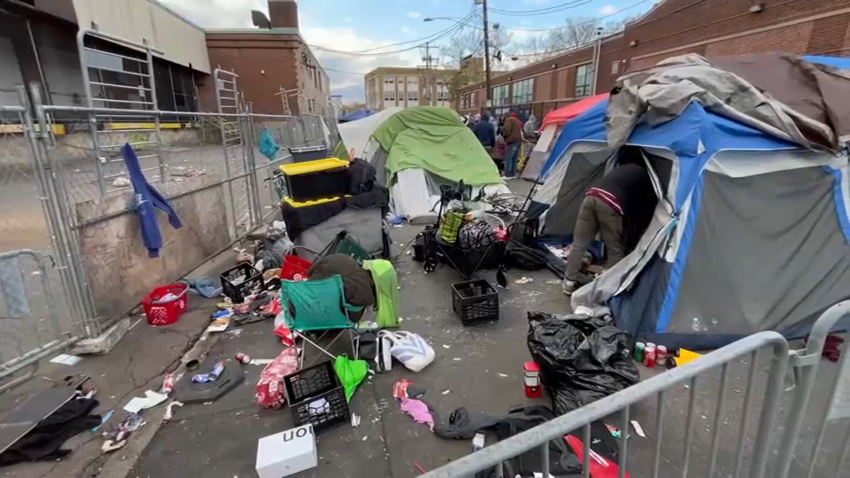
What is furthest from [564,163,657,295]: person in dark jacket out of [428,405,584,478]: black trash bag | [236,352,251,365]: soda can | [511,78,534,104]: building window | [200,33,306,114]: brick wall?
[511,78,534,104]: building window

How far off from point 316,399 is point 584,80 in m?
29.3

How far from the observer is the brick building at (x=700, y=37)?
12094 mm

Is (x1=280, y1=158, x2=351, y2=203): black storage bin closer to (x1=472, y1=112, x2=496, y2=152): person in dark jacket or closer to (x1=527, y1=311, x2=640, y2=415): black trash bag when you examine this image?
(x1=527, y1=311, x2=640, y2=415): black trash bag

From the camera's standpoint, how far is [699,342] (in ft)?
10.9

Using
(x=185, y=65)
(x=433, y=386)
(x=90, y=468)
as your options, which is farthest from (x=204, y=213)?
(x=185, y=65)

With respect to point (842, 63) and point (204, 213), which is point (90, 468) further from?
point (842, 63)

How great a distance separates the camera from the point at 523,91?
37344 millimetres

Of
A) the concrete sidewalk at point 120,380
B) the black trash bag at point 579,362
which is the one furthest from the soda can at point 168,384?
the black trash bag at point 579,362

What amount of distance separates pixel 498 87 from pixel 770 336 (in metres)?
45.6

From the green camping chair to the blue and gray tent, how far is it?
239 centimetres

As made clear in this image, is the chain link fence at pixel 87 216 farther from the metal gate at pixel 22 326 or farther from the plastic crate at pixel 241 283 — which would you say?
the plastic crate at pixel 241 283

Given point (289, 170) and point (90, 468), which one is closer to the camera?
point (90, 468)

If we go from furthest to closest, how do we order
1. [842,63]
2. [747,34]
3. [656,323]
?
[747,34]
[842,63]
[656,323]

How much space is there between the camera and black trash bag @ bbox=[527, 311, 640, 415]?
258 cm
